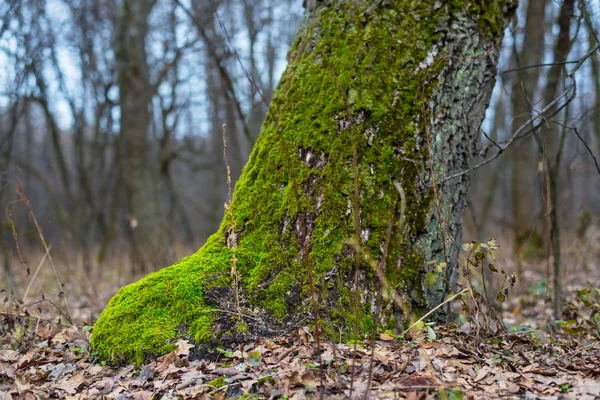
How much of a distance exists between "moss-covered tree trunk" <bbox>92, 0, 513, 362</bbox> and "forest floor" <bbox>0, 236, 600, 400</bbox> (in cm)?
14

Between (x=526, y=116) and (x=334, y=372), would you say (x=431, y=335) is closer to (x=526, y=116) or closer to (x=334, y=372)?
(x=334, y=372)

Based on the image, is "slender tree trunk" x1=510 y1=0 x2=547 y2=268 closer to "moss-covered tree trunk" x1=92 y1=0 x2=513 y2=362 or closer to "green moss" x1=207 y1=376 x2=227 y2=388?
"moss-covered tree trunk" x1=92 y1=0 x2=513 y2=362

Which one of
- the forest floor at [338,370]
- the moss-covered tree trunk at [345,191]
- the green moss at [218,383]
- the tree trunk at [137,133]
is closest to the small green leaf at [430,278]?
the moss-covered tree trunk at [345,191]

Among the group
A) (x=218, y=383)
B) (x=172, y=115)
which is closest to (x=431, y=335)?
(x=218, y=383)

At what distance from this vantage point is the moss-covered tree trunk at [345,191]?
2.64 m

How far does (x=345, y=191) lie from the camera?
276 centimetres

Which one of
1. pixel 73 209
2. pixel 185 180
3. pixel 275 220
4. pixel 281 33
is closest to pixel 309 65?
pixel 275 220

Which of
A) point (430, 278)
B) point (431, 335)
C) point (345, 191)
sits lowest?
point (431, 335)

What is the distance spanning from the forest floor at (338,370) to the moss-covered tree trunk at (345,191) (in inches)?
5.7

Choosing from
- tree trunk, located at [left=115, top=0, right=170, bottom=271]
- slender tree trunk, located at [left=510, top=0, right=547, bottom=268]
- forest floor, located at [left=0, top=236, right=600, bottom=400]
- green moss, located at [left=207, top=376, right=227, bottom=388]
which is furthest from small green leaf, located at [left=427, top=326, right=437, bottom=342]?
tree trunk, located at [left=115, top=0, right=170, bottom=271]

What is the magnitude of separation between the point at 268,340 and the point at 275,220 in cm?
74

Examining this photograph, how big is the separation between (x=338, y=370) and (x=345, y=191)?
112cm

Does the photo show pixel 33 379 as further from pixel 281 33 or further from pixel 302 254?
pixel 281 33

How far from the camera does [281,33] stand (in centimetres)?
1352
